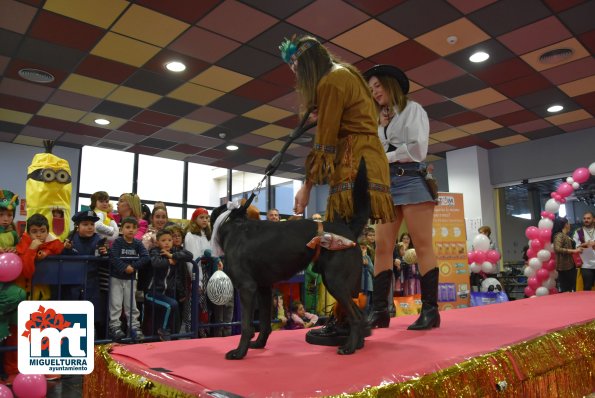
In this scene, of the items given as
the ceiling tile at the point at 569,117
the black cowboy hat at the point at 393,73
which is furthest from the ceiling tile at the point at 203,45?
the ceiling tile at the point at 569,117

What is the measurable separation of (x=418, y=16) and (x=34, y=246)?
3.98m

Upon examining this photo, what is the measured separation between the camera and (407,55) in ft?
17.3

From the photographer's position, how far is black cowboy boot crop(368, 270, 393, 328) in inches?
81.9

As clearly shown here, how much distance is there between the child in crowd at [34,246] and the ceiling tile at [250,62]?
2.90 m

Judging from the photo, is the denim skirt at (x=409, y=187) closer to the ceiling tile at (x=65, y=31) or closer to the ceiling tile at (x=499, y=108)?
the ceiling tile at (x=65, y=31)

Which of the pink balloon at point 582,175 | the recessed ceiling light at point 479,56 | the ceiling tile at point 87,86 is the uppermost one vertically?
the recessed ceiling light at point 479,56

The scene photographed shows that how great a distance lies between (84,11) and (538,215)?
1151 centimetres

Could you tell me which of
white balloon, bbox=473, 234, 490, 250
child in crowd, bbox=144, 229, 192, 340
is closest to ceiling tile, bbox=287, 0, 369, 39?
child in crowd, bbox=144, 229, 192, 340

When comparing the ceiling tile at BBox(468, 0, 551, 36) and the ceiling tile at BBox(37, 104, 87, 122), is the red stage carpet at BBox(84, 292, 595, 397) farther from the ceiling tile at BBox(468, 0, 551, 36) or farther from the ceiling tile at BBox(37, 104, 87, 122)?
the ceiling tile at BBox(37, 104, 87, 122)

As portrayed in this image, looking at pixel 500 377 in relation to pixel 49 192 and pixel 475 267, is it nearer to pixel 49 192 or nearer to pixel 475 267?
pixel 49 192

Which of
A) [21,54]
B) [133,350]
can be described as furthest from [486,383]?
[21,54]

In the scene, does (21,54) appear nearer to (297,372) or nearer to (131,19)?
(131,19)

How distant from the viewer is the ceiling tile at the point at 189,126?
289 inches

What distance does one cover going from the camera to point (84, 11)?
14.0 feet
